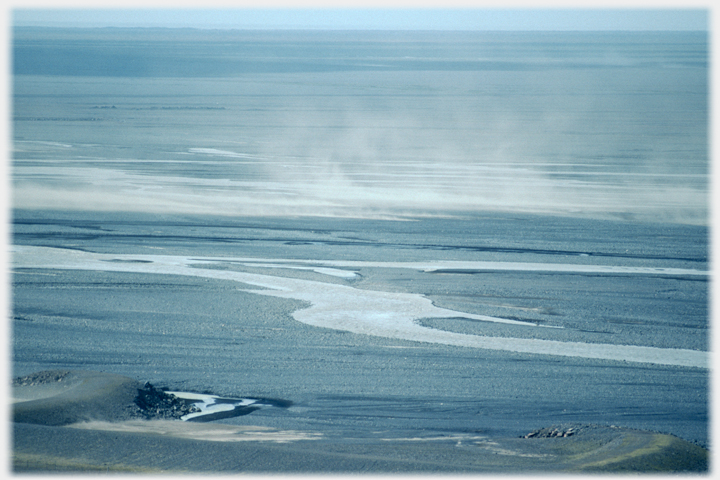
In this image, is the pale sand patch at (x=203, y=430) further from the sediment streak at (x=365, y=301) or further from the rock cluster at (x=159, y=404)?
the sediment streak at (x=365, y=301)

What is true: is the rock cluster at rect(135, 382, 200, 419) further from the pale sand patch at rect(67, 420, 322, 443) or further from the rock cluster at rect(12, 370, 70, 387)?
the rock cluster at rect(12, 370, 70, 387)

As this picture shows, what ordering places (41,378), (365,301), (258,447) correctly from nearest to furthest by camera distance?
1. (258,447)
2. (41,378)
3. (365,301)

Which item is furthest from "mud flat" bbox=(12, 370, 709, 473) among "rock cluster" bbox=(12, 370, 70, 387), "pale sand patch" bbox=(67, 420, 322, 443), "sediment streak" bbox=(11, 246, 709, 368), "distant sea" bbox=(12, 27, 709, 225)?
"distant sea" bbox=(12, 27, 709, 225)

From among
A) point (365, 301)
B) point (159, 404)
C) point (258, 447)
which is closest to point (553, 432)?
point (258, 447)

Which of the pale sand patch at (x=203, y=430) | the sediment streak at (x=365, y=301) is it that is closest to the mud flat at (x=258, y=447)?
the pale sand patch at (x=203, y=430)

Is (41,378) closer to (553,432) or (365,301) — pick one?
(365,301)

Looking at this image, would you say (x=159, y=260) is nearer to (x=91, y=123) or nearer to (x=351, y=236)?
(x=351, y=236)

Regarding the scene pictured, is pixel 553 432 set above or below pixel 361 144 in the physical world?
below
